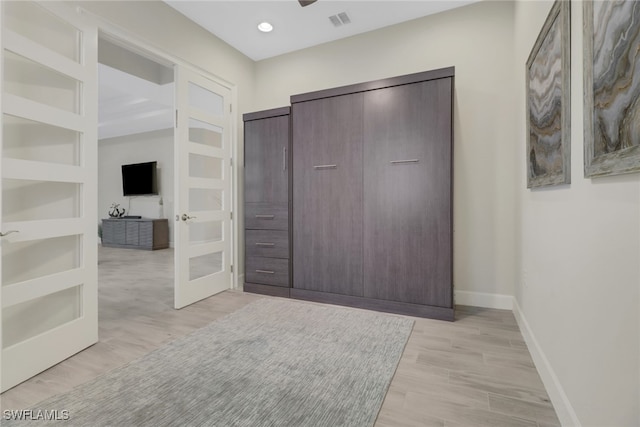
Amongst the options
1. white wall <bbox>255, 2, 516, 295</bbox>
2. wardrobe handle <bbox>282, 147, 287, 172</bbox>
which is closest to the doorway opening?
wardrobe handle <bbox>282, 147, 287, 172</bbox>

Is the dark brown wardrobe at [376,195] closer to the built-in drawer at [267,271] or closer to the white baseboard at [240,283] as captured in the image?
the built-in drawer at [267,271]

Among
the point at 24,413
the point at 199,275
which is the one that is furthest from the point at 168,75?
the point at 24,413

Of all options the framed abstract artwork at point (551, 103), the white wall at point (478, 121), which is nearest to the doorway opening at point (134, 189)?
the white wall at point (478, 121)

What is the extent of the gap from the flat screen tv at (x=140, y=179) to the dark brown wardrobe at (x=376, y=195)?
224 inches

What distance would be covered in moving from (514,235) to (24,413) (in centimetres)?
364

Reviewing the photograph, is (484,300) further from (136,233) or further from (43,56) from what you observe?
(136,233)

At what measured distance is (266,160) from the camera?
3.37 m

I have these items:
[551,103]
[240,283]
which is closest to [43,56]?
[240,283]

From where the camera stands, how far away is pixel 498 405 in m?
1.50

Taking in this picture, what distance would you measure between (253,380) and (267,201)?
2.02 metres

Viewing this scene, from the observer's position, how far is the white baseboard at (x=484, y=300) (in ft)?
9.32

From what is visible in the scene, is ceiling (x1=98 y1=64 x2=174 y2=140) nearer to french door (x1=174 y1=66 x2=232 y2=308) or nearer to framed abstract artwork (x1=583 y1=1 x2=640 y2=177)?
french door (x1=174 y1=66 x2=232 y2=308)

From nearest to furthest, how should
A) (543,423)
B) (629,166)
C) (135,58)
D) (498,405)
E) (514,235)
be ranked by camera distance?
(629,166) < (543,423) < (498,405) < (514,235) < (135,58)

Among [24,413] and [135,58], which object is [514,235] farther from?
[135,58]
